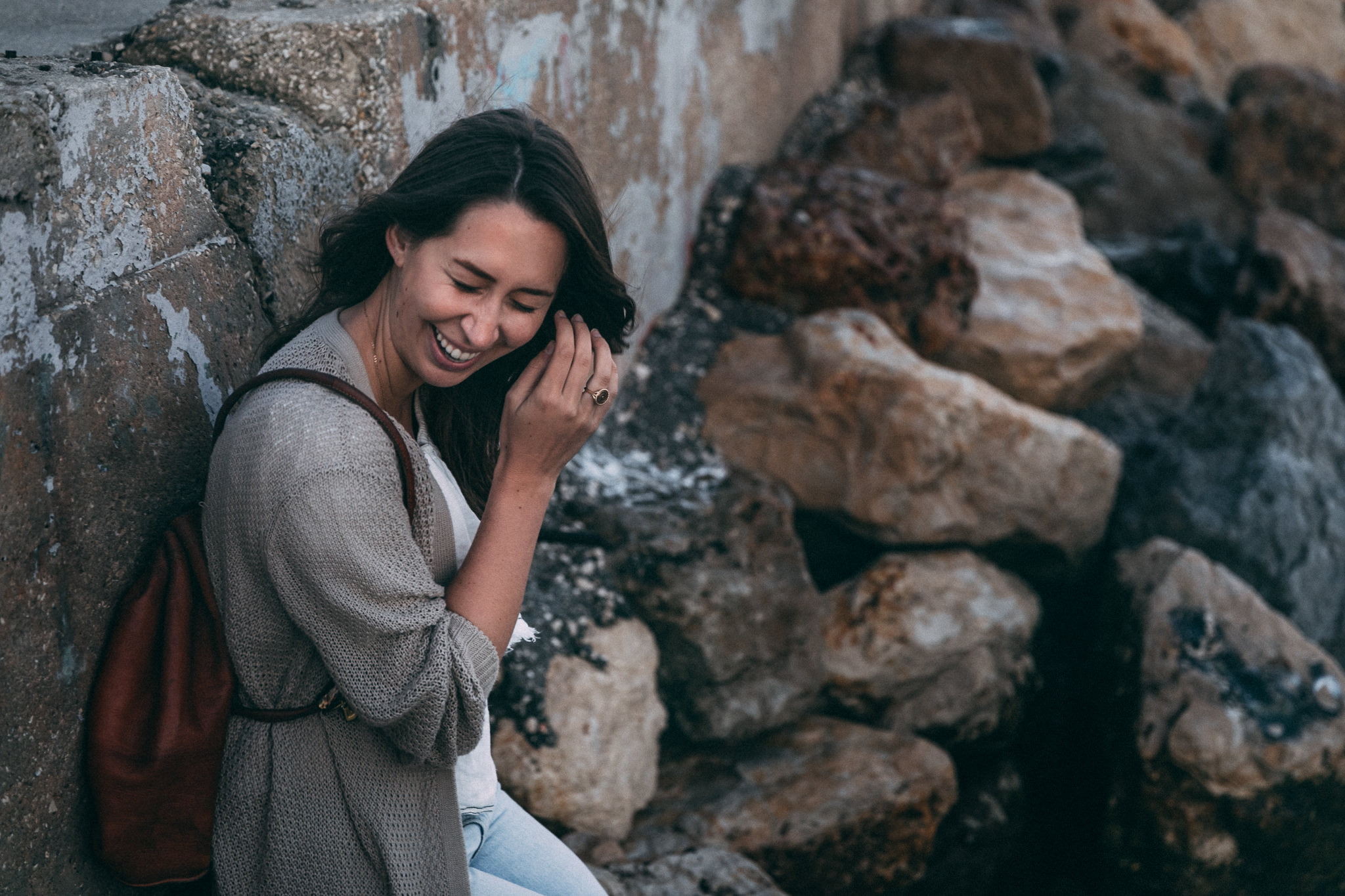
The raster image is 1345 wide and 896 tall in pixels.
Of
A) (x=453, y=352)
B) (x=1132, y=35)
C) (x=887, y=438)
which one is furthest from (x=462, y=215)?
(x=1132, y=35)

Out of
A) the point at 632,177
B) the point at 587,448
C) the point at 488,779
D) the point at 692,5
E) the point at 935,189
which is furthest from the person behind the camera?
the point at 935,189

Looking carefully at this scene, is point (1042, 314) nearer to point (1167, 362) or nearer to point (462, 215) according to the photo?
point (1167, 362)

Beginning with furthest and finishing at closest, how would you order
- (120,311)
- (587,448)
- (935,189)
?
1. (935,189)
2. (587,448)
3. (120,311)

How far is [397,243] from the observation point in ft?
5.37

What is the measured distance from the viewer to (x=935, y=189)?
5.45m

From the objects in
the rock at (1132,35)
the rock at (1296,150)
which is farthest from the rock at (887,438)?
the rock at (1132,35)

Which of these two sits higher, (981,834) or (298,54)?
(298,54)

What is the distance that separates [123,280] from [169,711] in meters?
0.63

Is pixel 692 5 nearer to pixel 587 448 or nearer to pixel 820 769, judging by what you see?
pixel 587 448

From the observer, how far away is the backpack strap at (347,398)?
1405 millimetres

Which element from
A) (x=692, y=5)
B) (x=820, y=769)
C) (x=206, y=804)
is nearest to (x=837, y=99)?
(x=692, y=5)

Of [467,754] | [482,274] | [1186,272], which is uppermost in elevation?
[482,274]

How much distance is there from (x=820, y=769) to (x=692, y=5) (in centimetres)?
279

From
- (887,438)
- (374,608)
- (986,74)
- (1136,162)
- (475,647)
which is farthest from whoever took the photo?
(1136,162)
